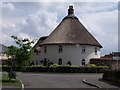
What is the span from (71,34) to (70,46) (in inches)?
126

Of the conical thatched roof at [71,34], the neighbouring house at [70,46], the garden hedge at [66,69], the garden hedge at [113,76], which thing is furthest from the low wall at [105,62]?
the garden hedge at [113,76]

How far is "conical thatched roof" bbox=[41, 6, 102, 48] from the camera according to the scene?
66.4m

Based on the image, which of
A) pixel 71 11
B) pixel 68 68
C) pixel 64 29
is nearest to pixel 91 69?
pixel 68 68

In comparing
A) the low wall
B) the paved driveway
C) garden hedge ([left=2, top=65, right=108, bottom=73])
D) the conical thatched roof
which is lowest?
the paved driveway

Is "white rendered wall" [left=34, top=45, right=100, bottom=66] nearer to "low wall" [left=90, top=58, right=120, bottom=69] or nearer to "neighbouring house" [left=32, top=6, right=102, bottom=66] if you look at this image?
"neighbouring house" [left=32, top=6, right=102, bottom=66]

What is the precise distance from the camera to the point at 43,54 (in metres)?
70.1

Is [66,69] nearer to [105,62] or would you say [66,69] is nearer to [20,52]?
[105,62]

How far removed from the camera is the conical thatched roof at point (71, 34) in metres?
66.4

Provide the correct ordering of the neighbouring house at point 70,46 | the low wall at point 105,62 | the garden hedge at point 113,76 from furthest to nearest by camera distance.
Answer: the neighbouring house at point 70,46 < the low wall at point 105,62 < the garden hedge at point 113,76

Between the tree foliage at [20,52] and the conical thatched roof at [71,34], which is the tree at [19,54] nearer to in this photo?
the tree foliage at [20,52]

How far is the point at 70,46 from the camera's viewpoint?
65.9 m

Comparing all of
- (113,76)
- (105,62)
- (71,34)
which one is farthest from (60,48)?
(113,76)

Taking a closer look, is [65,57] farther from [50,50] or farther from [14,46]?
[14,46]

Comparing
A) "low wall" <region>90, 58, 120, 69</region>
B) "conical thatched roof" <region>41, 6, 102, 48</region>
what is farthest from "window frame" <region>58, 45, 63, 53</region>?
"low wall" <region>90, 58, 120, 69</region>
